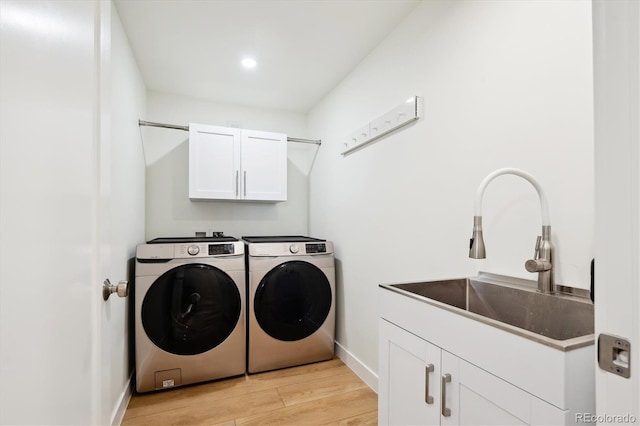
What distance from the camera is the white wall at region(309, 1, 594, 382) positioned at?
3.75 ft

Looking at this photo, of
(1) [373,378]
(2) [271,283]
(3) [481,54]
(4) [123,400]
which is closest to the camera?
(3) [481,54]

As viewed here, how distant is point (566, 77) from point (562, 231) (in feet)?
1.85

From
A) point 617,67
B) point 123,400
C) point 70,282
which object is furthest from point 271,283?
point 617,67

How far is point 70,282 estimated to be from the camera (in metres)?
0.67

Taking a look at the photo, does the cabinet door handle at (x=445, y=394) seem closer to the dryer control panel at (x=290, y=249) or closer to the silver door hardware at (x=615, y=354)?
the silver door hardware at (x=615, y=354)

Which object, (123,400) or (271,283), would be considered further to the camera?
(271,283)

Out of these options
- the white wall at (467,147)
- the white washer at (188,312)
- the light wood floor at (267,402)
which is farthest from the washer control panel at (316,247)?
the light wood floor at (267,402)

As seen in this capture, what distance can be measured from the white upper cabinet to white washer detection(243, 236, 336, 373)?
64 centimetres

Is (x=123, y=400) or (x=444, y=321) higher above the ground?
(x=444, y=321)

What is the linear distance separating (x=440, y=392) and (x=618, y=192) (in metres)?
0.84

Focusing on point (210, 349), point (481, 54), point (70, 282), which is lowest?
point (210, 349)

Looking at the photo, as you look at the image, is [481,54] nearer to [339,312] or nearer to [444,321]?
[444,321]

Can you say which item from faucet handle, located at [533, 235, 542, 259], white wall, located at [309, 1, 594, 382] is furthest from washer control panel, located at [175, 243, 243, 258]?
faucet handle, located at [533, 235, 542, 259]

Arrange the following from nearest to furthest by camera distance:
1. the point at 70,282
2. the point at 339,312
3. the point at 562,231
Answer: the point at 70,282 → the point at 562,231 → the point at 339,312
